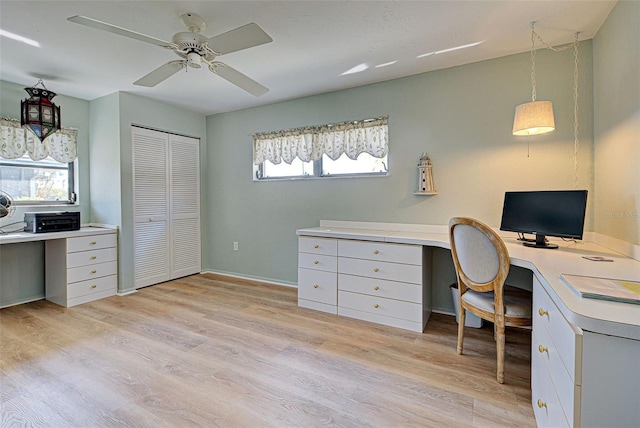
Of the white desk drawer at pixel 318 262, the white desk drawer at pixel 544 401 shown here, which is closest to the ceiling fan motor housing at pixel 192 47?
the white desk drawer at pixel 318 262

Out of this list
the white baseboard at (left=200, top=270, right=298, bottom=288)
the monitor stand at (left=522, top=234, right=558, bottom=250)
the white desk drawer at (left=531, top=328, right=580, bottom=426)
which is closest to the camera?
the white desk drawer at (left=531, top=328, right=580, bottom=426)

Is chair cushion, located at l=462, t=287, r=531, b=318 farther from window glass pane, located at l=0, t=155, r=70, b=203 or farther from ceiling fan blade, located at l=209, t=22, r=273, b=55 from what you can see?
window glass pane, located at l=0, t=155, r=70, b=203

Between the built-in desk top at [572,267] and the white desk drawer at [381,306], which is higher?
the built-in desk top at [572,267]

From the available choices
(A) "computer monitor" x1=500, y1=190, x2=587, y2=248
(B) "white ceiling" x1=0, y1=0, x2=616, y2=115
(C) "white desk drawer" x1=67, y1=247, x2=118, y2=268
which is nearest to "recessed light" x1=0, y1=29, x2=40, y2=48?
(B) "white ceiling" x1=0, y1=0, x2=616, y2=115

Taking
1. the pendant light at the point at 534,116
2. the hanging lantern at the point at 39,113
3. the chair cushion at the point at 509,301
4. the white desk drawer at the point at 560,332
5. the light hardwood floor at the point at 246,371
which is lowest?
the light hardwood floor at the point at 246,371

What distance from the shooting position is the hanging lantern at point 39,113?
2.96 meters

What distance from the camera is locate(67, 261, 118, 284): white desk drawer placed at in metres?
3.20

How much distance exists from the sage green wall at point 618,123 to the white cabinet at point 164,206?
14.9 ft

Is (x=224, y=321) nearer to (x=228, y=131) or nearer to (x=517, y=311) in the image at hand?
(x=517, y=311)

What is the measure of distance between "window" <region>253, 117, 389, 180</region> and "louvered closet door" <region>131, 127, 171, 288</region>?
1.27m

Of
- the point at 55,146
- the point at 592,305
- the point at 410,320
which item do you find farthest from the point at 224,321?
the point at 55,146

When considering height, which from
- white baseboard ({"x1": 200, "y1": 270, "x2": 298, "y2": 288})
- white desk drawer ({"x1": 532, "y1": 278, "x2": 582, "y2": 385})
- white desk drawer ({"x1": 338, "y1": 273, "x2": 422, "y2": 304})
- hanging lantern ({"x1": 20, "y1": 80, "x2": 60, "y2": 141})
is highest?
hanging lantern ({"x1": 20, "y1": 80, "x2": 60, "y2": 141})

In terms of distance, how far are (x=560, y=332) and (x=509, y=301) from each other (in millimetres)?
975

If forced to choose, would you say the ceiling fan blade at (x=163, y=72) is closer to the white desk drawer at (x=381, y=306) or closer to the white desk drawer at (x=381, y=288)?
the white desk drawer at (x=381, y=288)
